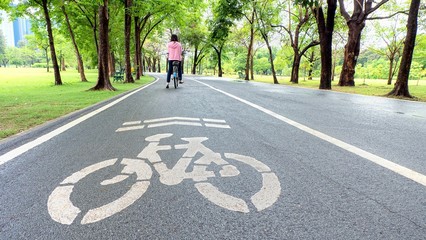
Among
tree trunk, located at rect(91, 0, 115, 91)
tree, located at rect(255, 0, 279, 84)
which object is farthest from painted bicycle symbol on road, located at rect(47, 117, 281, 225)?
tree, located at rect(255, 0, 279, 84)

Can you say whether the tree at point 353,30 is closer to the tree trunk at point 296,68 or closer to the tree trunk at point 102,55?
the tree trunk at point 296,68

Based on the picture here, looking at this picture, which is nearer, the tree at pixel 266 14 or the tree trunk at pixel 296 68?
the tree at pixel 266 14

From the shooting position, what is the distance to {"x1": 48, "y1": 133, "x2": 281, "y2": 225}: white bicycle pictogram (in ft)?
6.35

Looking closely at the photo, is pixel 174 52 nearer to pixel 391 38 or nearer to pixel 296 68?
pixel 296 68

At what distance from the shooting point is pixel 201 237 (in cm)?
164

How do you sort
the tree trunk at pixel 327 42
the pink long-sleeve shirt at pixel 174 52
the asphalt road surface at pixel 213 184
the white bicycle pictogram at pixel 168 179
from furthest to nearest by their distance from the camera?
the tree trunk at pixel 327 42
the pink long-sleeve shirt at pixel 174 52
the white bicycle pictogram at pixel 168 179
the asphalt road surface at pixel 213 184

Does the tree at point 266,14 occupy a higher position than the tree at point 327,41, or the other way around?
the tree at point 266,14

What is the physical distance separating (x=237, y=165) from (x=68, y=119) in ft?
13.9

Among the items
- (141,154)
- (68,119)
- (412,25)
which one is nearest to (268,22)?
(412,25)

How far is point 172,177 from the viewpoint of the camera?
248cm

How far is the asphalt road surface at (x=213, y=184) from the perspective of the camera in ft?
5.68

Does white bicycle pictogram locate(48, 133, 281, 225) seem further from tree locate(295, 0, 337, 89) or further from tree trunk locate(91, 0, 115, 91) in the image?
tree locate(295, 0, 337, 89)

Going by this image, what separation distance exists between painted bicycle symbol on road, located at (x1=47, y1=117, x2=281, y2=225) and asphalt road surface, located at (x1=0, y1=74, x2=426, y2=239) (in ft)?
0.03

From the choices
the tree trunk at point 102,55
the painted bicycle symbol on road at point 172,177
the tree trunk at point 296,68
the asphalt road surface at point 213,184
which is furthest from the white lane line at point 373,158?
the tree trunk at point 296,68
